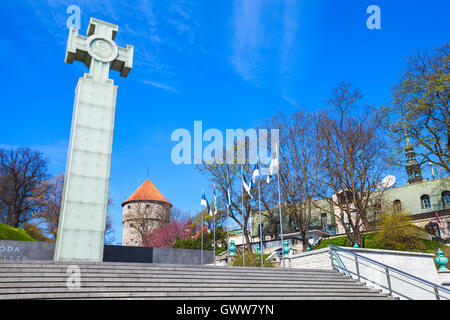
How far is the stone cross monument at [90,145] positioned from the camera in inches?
551

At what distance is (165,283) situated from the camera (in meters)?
9.90

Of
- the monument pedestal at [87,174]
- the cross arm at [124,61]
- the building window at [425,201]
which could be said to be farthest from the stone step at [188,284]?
the building window at [425,201]

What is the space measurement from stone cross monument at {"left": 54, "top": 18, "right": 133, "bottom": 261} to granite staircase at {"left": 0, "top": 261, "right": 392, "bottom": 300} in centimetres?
358

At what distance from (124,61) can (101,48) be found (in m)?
1.13

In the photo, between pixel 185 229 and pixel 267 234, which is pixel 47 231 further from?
pixel 267 234

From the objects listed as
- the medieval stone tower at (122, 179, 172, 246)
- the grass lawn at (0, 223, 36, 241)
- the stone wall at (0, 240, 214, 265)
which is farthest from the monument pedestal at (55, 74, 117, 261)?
the medieval stone tower at (122, 179, 172, 246)

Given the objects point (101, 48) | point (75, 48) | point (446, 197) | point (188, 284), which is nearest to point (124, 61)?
point (101, 48)

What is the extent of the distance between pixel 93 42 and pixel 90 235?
8.60 metres

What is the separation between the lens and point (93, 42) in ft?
54.2

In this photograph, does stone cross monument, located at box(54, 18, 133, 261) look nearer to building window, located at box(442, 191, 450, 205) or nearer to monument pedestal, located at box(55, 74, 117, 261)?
monument pedestal, located at box(55, 74, 117, 261)

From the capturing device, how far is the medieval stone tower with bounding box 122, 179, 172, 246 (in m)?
54.7

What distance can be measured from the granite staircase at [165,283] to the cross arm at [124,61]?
980cm
